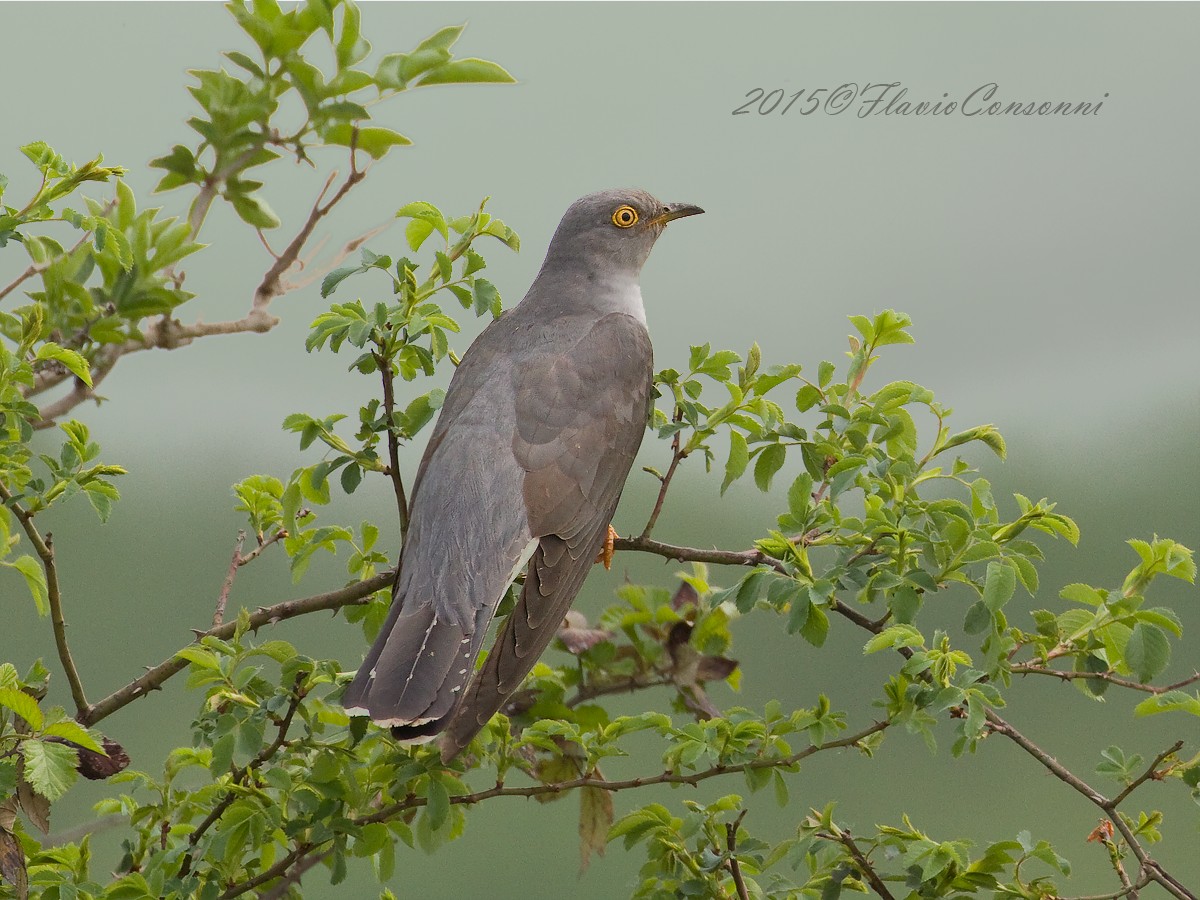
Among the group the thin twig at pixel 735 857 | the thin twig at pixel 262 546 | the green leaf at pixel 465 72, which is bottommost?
the thin twig at pixel 735 857

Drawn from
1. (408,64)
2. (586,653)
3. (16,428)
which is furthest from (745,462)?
(16,428)

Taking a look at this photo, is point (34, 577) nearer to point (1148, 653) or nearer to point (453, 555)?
point (453, 555)

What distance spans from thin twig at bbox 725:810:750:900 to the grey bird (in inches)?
14.6

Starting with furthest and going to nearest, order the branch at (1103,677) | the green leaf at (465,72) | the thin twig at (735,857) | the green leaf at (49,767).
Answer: the green leaf at (465,72) → the thin twig at (735,857) → the branch at (1103,677) → the green leaf at (49,767)

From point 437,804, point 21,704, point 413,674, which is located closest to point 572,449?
point 413,674

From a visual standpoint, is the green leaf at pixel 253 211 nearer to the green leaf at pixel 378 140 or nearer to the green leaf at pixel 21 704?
the green leaf at pixel 378 140

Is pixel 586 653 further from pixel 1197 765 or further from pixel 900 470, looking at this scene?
pixel 1197 765

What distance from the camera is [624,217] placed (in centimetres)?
275

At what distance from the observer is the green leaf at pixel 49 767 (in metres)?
1.32

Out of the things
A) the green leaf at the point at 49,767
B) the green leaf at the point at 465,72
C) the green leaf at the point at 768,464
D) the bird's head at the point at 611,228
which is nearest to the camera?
the green leaf at the point at 49,767

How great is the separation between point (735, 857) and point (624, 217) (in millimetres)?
1595


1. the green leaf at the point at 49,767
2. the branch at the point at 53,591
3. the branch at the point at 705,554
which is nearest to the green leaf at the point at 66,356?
the branch at the point at 53,591

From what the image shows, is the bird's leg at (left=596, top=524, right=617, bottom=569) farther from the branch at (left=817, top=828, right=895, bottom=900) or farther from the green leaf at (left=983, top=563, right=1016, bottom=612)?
the green leaf at (left=983, top=563, right=1016, bottom=612)

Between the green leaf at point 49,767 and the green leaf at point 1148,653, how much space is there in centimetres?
127
